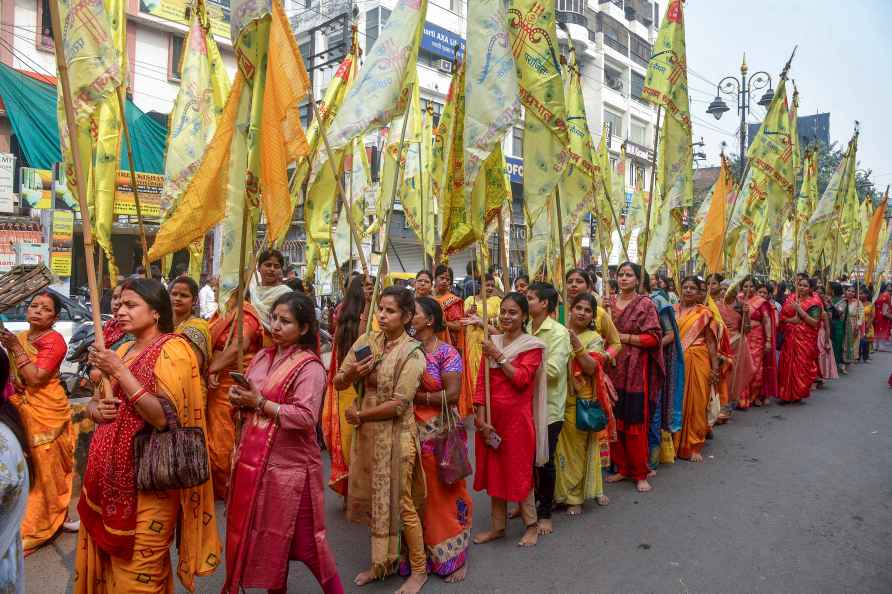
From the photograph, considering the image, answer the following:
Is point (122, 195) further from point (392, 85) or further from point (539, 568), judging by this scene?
point (539, 568)

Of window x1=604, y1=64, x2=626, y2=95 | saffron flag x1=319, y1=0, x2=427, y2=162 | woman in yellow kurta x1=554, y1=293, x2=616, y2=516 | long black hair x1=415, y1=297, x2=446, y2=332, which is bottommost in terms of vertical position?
woman in yellow kurta x1=554, y1=293, x2=616, y2=516

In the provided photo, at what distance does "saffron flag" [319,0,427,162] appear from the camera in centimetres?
401

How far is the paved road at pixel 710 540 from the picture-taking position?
143 inches

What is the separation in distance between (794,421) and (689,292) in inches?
112

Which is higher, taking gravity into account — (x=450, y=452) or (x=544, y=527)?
(x=450, y=452)

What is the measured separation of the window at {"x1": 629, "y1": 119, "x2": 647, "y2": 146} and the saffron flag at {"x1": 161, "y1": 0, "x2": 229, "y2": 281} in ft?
117

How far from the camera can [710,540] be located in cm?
423

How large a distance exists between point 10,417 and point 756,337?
29.8 ft

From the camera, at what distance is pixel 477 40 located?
4.24 meters

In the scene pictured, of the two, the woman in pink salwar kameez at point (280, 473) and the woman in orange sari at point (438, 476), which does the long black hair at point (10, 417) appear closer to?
the woman in pink salwar kameez at point (280, 473)

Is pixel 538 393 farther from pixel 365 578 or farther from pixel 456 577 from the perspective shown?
pixel 365 578

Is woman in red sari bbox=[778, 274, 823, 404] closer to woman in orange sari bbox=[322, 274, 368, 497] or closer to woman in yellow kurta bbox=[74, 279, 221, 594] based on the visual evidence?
woman in orange sari bbox=[322, 274, 368, 497]

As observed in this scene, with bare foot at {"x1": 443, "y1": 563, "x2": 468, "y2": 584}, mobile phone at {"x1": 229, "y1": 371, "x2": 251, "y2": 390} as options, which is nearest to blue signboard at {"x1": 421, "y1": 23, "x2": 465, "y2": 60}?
bare foot at {"x1": 443, "y1": 563, "x2": 468, "y2": 584}

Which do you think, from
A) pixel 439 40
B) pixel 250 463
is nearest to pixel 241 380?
pixel 250 463
